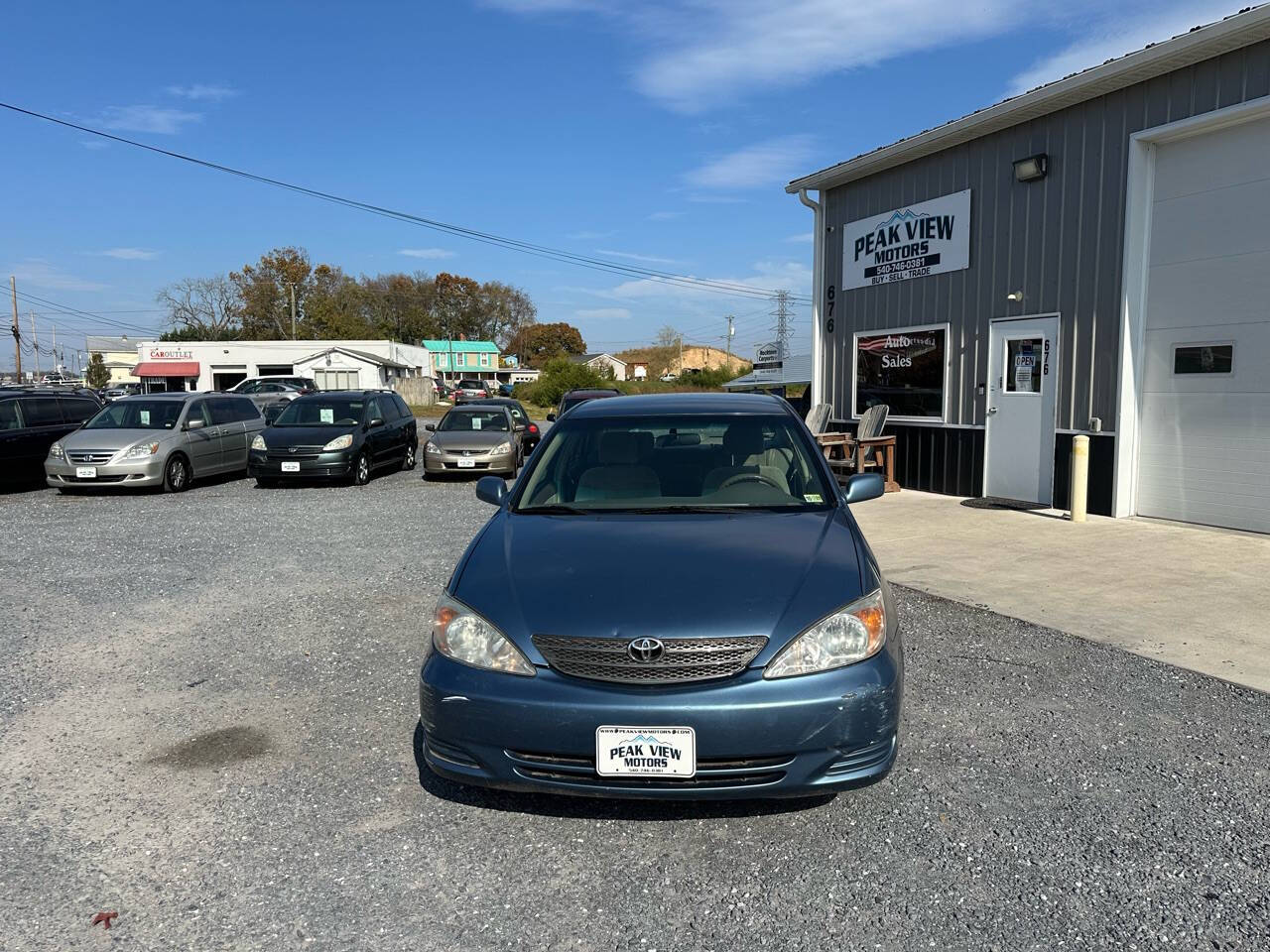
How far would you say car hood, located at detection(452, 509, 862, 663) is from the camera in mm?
2949

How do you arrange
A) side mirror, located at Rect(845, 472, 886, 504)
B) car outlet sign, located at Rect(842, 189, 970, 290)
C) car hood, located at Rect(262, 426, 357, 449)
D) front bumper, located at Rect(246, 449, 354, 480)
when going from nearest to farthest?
side mirror, located at Rect(845, 472, 886, 504) → car outlet sign, located at Rect(842, 189, 970, 290) → front bumper, located at Rect(246, 449, 354, 480) → car hood, located at Rect(262, 426, 357, 449)

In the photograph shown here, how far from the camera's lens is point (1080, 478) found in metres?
9.27

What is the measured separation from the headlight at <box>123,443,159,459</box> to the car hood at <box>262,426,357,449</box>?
154 centimetres

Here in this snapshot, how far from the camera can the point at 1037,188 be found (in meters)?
10.1

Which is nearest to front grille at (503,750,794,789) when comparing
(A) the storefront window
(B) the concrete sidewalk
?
(B) the concrete sidewalk

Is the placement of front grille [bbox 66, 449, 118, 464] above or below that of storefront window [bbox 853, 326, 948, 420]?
below

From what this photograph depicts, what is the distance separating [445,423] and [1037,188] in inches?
391

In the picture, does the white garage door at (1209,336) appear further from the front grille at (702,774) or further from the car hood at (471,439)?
the car hood at (471,439)

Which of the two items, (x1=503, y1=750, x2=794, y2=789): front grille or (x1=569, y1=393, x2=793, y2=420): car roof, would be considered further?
(x1=569, y1=393, x2=793, y2=420): car roof

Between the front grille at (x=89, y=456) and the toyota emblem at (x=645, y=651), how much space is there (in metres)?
12.2

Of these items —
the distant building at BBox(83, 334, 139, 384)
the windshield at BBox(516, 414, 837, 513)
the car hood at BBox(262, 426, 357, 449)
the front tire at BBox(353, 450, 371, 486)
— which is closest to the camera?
the windshield at BBox(516, 414, 837, 513)

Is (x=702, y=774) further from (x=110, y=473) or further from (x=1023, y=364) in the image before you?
(x=110, y=473)

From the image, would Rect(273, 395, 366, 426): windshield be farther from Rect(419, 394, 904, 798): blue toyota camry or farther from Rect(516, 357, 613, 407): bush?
Rect(516, 357, 613, 407): bush

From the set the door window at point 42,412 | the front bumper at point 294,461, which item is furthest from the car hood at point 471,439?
the door window at point 42,412
